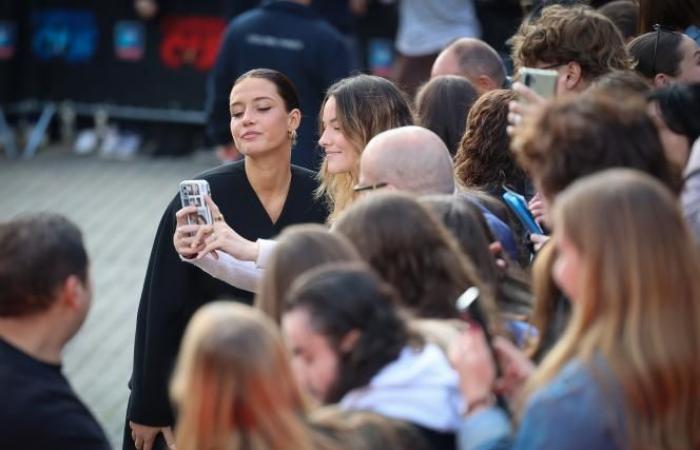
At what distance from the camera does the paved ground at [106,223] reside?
768 cm

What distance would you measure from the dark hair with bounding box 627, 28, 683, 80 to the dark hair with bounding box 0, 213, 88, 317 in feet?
9.01

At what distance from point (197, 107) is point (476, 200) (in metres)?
8.59

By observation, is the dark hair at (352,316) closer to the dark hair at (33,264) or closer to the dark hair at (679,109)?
the dark hair at (33,264)

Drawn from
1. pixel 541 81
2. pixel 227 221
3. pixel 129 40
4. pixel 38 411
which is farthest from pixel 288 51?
pixel 129 40

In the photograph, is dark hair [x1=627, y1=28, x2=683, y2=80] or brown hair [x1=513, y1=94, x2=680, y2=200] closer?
brown hair [x1=513, y1=94, x2=680, y2=200]

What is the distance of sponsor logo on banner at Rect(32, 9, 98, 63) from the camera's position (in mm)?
12727

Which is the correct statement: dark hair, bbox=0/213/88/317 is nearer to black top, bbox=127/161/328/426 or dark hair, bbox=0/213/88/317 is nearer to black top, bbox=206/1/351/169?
black top, bbox=127/161/328/426

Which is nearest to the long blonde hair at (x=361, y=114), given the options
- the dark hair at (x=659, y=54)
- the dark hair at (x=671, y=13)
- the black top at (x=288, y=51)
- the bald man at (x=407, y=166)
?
the bald man at (x=407, y=166)

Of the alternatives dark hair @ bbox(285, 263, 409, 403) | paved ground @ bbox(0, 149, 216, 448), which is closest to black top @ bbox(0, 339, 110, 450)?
dark hair @ bbox(285, 263, 409, 403)

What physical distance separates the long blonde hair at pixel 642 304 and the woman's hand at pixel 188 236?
186 centimetres

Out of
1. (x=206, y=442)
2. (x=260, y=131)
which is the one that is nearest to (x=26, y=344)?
(x=206, y=442)

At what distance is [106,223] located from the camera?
35.2 feet

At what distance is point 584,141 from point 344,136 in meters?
1.81

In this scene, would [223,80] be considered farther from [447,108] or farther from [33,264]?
[33,264]
